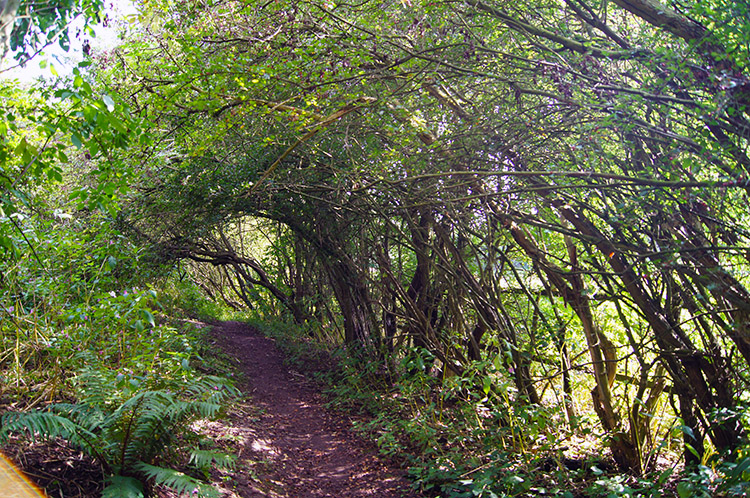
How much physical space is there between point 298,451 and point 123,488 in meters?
2.84

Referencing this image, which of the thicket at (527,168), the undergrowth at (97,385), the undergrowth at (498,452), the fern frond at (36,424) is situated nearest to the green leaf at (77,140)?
the thicket at (527,168)

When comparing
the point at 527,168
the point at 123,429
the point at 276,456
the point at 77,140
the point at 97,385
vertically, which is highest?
the point at 527,168

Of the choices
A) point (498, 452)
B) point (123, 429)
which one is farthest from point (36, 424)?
point (498, 452)

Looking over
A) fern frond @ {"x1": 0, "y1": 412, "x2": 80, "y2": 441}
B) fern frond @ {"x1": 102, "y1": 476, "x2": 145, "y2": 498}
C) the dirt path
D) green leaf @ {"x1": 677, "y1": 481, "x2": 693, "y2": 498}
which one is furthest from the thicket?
fern frond @ {"x1": 102, "y1": 476, "x2": 145, "y2": 498}

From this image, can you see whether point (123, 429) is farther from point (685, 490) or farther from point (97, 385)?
point (685, 490)

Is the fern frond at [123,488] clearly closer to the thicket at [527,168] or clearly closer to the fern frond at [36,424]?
the fern frond at [36,424]

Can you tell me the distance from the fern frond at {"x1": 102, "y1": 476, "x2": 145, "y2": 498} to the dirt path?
1.03 metres

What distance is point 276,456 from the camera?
504cm

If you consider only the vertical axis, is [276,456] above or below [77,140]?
below

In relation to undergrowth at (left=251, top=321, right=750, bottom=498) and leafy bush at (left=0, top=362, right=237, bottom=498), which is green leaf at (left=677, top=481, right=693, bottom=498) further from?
leafy bush at (left=0, top=362, right=237, bottom=498)

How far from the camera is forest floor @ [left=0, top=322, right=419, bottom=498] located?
9.77ft

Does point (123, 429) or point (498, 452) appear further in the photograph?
point (498, 452)

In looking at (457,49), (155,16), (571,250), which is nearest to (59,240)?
(155,16)

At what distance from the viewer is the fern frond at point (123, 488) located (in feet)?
8.87
